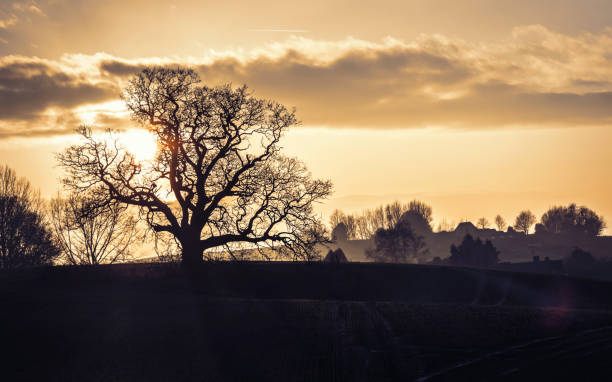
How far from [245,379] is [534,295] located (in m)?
35.0

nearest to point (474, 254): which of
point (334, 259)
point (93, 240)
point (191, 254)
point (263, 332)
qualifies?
point (334, 259)

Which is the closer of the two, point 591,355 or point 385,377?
point 385,377

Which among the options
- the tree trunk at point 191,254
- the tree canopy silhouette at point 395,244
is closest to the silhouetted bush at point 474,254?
the tree canopy silhouette at point 395,244

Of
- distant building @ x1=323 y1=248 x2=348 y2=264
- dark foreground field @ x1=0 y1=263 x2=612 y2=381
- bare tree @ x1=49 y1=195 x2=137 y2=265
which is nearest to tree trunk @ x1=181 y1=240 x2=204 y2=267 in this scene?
dark foreground field @ x1=0 y1=263 x2=612 y2=381

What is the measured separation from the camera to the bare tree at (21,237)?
2579 inches

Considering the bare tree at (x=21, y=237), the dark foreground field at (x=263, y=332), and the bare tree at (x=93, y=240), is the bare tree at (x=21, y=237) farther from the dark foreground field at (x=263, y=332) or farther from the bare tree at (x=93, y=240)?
the dark foreground field at (x=263, y=332)

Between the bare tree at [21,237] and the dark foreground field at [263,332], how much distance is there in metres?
24.6

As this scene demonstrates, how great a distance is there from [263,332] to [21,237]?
49161 mm

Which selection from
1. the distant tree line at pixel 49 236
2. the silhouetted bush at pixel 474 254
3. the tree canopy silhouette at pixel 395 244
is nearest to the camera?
the distant tree line at pixel 49 236

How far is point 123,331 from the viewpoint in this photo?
29125 mm

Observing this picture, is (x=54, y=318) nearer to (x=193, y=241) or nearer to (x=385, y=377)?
(x=193, y=241)

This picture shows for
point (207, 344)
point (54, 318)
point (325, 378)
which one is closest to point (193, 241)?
point (54, 318)

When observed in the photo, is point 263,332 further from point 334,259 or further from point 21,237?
point 21,237

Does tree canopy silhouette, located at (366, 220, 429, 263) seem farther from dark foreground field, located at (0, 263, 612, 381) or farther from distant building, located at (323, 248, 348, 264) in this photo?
dark foreground field, located at (0, 263, 612, 381)
